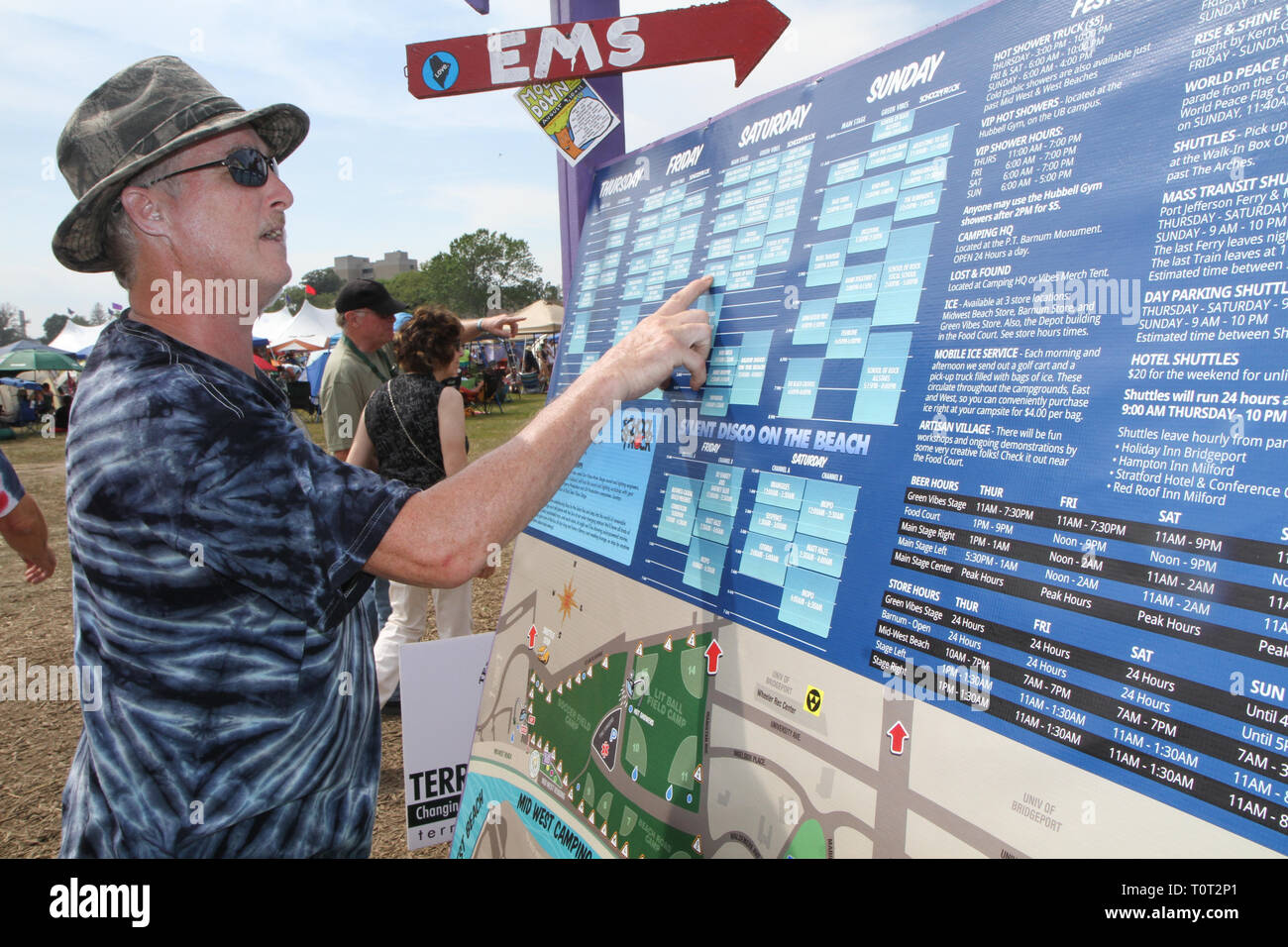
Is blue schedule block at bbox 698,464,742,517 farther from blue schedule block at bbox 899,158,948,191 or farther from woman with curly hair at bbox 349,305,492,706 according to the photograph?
woman with curly hair at bbox 349,305,492,706

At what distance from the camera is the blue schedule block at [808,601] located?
1.44 meters

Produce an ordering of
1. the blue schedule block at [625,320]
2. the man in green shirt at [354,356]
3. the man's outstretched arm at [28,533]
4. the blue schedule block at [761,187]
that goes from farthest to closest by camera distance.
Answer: the man in green shirt at [354,356] < the man's outstretched arm at [28,533] < the blue schedule block at [625,320] < the blue schedule block at [761,187]

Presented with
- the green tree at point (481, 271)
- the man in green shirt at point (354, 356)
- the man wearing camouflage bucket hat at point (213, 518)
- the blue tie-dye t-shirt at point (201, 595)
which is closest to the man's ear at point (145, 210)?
the man wearing camouflage bucket hat at point (213, 518)

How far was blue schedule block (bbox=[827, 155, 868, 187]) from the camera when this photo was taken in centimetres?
157

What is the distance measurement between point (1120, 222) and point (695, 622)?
113cm

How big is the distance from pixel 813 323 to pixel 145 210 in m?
1.36

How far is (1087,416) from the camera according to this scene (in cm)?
110

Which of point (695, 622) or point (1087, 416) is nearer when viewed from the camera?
point (1087, 416)

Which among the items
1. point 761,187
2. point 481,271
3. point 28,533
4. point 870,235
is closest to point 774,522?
point 870,235

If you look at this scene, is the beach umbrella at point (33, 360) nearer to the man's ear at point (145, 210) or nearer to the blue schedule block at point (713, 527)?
the man's ear at point (145, 210)

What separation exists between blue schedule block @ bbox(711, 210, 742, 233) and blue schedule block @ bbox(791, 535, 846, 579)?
82cm

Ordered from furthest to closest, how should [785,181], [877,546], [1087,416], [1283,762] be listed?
[785,181], [877,546], [1087,416], [1283,762]
